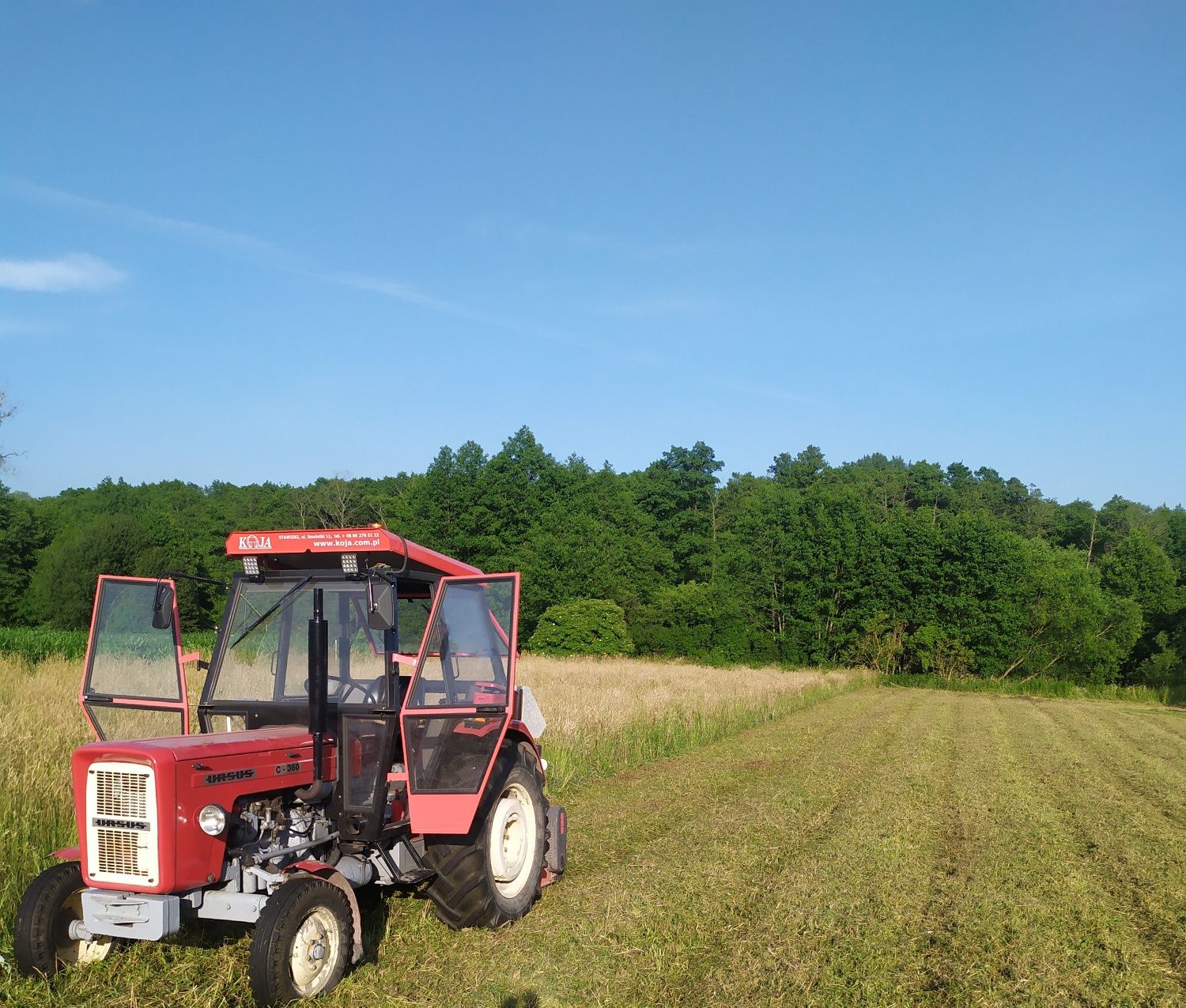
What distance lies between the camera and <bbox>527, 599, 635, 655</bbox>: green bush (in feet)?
157

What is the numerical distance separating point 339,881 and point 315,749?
0.71 m

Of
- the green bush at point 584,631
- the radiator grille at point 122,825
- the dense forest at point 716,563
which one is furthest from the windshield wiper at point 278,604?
the green bush at point 584,631

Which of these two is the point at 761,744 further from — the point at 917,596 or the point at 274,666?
the point at 917,596

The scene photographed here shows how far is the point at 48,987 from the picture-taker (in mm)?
4336

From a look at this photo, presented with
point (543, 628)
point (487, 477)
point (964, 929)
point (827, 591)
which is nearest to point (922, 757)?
point (964, 929)

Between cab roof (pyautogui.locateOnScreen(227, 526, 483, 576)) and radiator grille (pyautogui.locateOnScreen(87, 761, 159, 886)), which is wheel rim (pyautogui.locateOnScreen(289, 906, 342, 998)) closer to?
radiator grille (pyautogui.locateOnScreen(87, 761, 159, 886))

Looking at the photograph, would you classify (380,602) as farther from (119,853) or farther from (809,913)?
(809,913)

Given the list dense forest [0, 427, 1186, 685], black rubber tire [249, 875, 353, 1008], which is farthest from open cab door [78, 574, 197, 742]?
dense forest [0, 427, 1186, 685]

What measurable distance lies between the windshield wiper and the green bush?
139ft

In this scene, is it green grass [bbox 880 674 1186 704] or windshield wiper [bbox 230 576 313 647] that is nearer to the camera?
windshield wiper [bbox 230 576 313 647]

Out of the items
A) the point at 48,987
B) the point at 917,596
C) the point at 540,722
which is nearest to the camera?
the point at 48,987

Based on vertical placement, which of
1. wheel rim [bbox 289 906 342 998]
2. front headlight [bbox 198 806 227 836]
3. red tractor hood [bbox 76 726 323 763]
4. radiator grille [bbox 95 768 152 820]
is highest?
red tractor hood [bbox 76 726 323 763]

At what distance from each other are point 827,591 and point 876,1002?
49.8 meters

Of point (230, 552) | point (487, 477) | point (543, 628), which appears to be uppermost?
point (487, 477)
